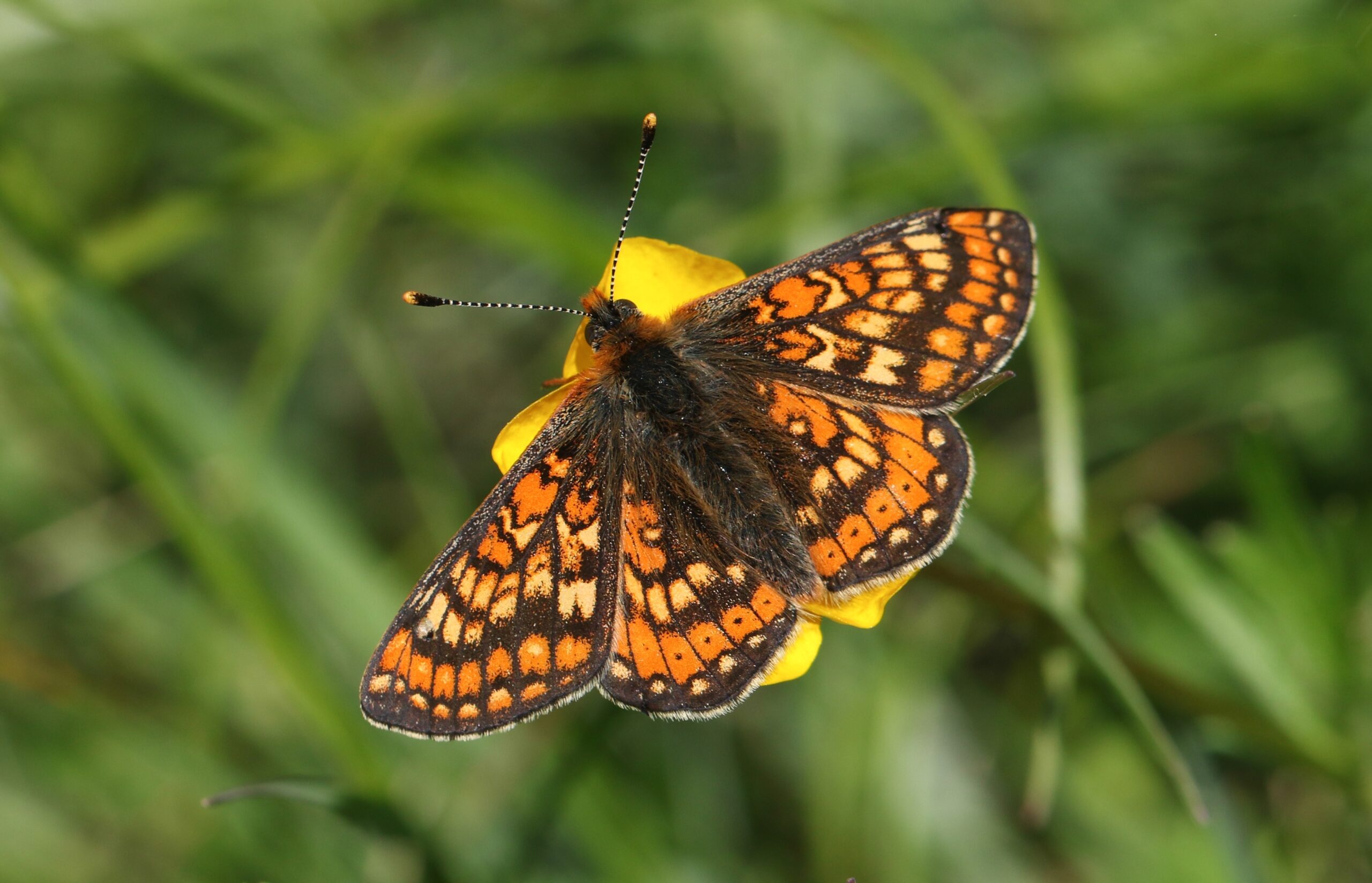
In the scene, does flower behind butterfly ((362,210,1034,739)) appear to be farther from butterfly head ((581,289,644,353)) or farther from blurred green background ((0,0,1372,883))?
blurred green background ((0,0,1372,883))

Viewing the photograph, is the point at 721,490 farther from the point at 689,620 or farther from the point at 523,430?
the point at 523,430

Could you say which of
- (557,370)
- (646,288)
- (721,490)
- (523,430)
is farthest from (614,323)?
(557,370)

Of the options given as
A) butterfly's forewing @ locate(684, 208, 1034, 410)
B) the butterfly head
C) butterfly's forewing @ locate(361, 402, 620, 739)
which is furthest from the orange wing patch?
butterfly's forewing @ locate(361, 402, 620, 739)

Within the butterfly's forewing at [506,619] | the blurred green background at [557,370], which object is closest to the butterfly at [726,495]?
the butterfly's forewing at [506,619]

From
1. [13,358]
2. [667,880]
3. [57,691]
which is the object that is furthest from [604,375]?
[13,358]

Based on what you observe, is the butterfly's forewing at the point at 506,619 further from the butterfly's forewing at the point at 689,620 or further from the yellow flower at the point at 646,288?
the yellow flower at the point at 646,288

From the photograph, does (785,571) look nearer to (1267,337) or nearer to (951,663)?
(951,663)
